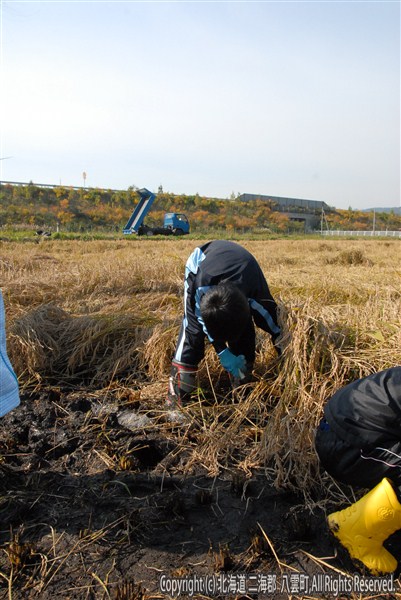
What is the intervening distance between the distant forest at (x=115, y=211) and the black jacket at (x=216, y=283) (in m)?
20.0

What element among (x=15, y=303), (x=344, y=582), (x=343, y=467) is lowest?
(x=344, y=582)

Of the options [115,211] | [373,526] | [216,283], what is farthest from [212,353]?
[115,211]

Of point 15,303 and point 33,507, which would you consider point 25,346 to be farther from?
point 33,507

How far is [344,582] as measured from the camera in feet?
5.71

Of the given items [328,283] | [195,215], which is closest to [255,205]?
[195,215]

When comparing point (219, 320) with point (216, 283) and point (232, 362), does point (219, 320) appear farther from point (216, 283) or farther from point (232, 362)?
point (232, 362)

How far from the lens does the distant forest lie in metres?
24.6

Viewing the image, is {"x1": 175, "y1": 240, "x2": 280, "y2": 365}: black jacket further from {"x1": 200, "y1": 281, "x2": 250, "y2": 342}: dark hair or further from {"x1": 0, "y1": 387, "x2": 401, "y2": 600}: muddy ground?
{"x1": 0, "y1": 387, "x2": 401, "y2": 600}: muddy ground

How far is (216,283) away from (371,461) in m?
1.18

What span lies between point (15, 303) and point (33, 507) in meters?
2.75

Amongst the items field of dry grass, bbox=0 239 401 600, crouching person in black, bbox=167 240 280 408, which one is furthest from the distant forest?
crouching person in black, bbox=167 240 280 408

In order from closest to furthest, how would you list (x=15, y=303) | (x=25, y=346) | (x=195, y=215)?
(x=25, y=346)
(x=15, y=303)
(x=195, y=215)

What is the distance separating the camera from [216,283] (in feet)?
8.38

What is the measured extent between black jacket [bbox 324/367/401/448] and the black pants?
3 centimetres
